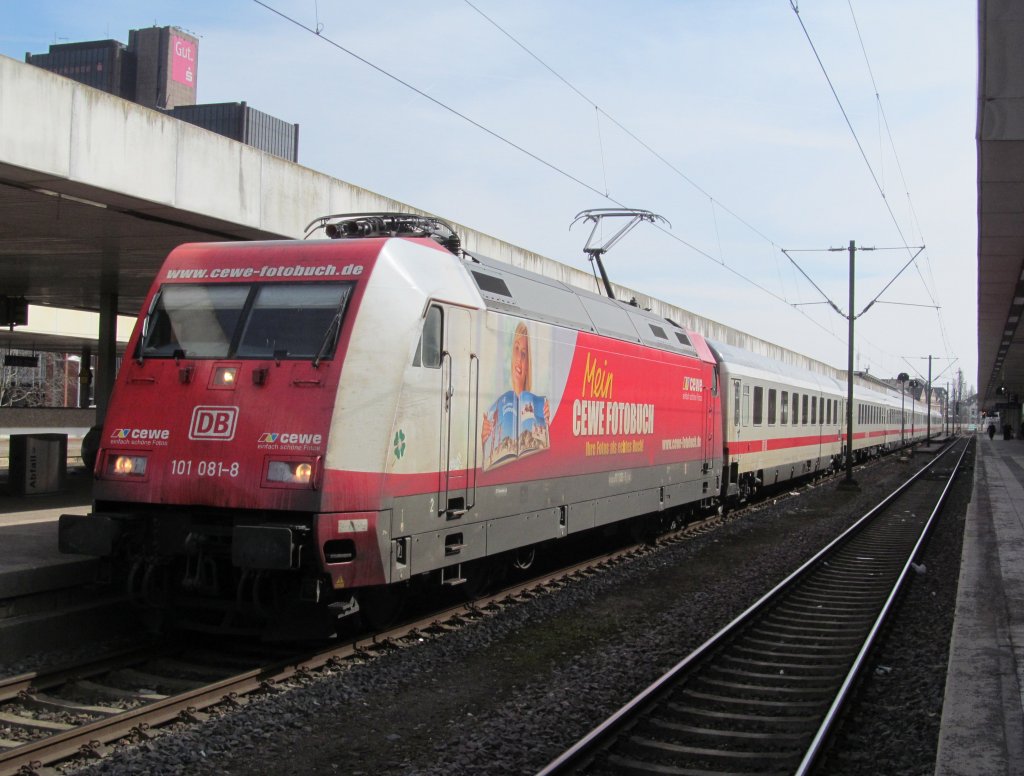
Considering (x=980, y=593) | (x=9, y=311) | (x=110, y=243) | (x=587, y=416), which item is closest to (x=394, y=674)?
(x=587, y=416)

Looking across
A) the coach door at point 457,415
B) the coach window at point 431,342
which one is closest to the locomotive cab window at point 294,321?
the coach window at point 431,342

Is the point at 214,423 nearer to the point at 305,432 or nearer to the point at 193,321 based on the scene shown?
the point at 305,432

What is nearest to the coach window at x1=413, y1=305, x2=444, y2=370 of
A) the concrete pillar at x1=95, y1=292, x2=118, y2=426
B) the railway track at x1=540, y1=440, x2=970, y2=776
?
the railway track at x1=540, y1=440, x2=970, y2=776

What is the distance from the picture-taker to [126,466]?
7.50m

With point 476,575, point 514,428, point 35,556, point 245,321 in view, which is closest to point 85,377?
point 35,556

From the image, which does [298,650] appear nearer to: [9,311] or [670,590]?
[670,590]

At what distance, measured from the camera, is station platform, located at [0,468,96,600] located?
7.82m

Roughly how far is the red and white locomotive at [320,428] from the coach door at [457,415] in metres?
0.02

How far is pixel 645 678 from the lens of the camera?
24.1ft

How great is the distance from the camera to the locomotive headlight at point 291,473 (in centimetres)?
693

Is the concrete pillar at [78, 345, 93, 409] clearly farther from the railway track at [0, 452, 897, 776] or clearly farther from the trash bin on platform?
the railway track at [0, 452, 897, 776]

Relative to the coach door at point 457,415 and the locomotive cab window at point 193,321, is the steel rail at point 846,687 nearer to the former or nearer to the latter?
the coach door at point 457,415

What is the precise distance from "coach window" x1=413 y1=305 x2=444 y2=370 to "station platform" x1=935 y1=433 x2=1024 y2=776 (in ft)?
14.2

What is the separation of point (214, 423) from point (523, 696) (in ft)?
9.80
